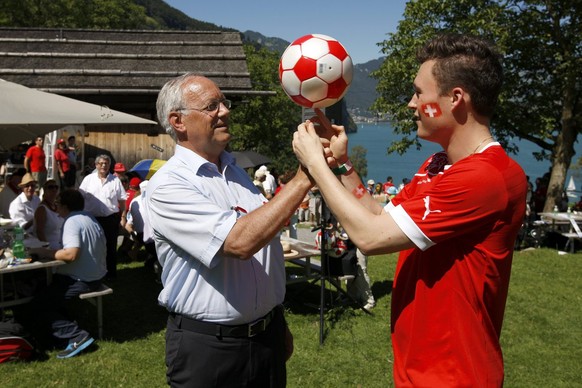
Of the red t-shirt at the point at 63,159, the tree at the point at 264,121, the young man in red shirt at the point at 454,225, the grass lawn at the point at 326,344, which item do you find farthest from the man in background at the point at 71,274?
the tree at the point at 264,121

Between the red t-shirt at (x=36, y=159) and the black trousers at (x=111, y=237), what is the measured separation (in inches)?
233

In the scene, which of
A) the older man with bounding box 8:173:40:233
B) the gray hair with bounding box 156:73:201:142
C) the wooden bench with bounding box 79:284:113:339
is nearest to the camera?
the gray hair with bounding box 156:73:201:142

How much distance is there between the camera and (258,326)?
2.69 meters

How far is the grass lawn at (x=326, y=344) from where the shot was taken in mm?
5395

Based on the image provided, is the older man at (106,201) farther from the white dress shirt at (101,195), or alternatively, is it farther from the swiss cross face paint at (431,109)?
the swiss cross face paint at (431,109)

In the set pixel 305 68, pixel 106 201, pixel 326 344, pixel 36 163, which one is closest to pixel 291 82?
pixel 305 68

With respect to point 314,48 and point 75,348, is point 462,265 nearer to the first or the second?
point 314,48

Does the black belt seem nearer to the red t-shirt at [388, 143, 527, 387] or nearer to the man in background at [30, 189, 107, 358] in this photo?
the red t-shirt at [388, 143, 527, 387]

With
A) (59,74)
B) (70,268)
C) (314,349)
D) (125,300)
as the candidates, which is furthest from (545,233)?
(59,74)

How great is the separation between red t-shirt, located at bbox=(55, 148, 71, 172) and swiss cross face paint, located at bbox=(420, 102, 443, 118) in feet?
43.3

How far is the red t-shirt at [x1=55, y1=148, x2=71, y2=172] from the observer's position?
13.7 metres

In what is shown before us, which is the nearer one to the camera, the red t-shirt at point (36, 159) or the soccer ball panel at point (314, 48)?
the soccer ball panel at point (314, 48)

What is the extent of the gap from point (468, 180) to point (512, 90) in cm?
1716

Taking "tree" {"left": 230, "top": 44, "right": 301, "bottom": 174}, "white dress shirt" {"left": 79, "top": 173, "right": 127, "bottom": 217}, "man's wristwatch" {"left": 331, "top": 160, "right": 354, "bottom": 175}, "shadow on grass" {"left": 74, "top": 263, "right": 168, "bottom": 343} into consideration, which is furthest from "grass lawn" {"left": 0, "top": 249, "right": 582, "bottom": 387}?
"tree" {"left": 230, "top": 44, "right": 301, "bottom": 174}
